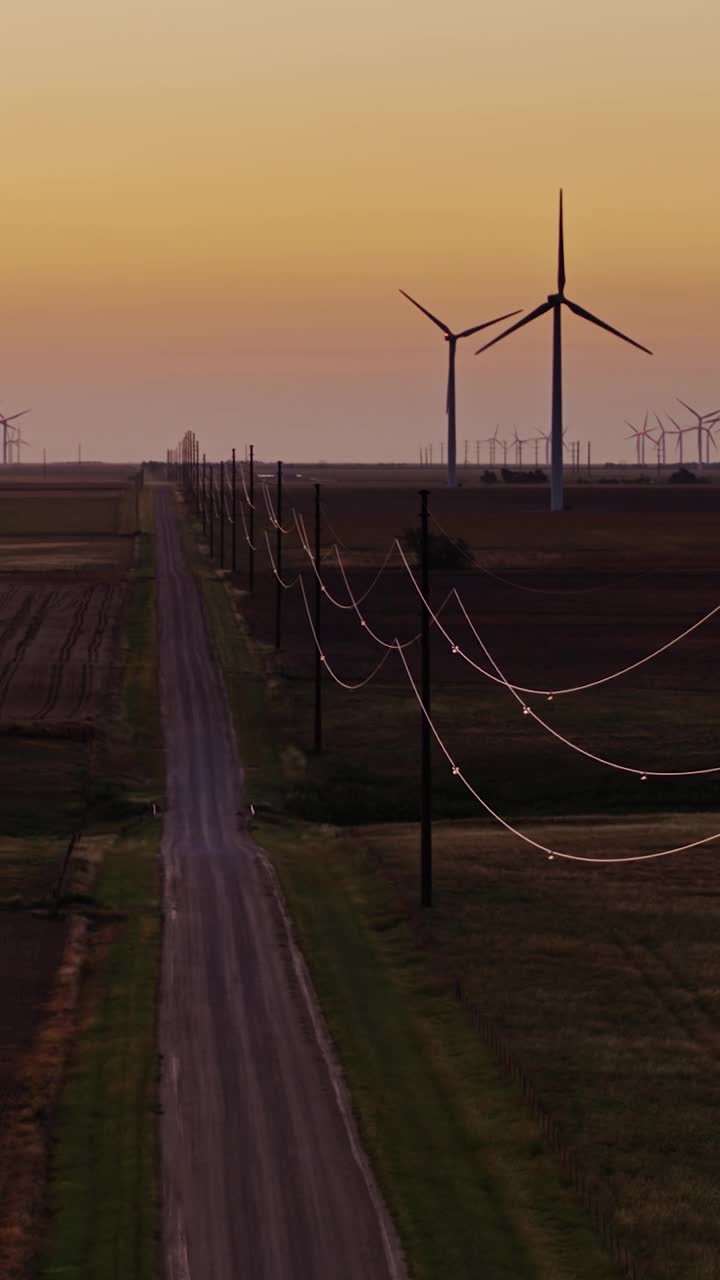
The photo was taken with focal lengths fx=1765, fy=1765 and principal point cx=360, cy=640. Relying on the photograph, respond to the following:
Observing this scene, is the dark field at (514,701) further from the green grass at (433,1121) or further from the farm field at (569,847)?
the green grass at (433,1121)

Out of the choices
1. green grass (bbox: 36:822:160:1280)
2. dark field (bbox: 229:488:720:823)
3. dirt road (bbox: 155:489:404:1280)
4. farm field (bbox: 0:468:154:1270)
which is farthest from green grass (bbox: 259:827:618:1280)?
dark field (bbox: 229:488:720:823)

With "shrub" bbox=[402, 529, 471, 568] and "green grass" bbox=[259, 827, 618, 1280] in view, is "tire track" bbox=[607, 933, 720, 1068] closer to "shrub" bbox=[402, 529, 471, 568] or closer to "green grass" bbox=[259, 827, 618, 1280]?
"green grass" bbox=[259, 827, 618, 1280]

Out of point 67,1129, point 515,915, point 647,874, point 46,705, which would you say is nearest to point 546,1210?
point 67,1129

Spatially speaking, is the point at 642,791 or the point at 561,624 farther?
the point at 561,624

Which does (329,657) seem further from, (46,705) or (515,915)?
(515,915)

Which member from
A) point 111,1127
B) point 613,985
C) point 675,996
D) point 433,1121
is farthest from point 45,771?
point 433,1121

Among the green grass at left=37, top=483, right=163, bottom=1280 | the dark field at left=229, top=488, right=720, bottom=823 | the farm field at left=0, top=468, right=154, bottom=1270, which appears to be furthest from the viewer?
the dark field at left=229, top=488, right=720, bottom=823
